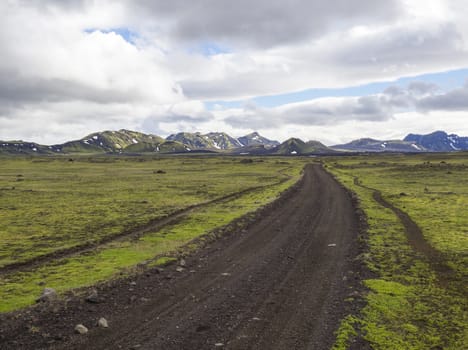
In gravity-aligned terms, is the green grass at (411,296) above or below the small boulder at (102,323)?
below

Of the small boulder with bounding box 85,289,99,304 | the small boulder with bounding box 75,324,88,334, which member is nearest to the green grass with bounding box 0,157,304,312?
the small boulder with bounding box 85,289,99,304

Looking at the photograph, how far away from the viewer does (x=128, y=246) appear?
2703 cm

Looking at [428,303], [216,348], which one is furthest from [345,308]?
[216,348]

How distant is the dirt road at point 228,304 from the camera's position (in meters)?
12.5

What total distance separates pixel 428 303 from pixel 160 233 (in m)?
22.1

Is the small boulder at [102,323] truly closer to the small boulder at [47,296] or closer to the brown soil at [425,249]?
the small boulder at [47,296]

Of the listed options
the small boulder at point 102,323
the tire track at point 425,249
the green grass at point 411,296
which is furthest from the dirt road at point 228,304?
the tire track at point 425,249

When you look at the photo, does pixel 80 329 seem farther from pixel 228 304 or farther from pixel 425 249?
pixel 425 249

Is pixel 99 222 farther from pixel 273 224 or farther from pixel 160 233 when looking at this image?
pixel 273 224

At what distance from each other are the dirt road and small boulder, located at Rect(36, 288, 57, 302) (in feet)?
3.64

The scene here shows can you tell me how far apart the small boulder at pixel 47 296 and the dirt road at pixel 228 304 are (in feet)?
3.64

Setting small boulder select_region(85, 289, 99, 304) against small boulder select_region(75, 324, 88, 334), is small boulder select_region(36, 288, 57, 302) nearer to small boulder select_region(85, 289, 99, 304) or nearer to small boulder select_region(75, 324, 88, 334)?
small boulder select_region(85, 289, 99, 304)

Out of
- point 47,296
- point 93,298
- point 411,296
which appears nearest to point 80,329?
point 93,298

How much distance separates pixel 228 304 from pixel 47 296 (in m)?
8.29
